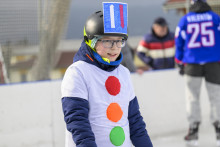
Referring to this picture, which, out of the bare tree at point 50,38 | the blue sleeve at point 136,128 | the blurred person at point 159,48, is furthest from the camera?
the blurred person at point 159,48

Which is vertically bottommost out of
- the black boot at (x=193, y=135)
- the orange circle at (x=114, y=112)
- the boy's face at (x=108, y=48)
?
the black boot at (x=193, y=135)

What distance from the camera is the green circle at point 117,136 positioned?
1621 millimetres

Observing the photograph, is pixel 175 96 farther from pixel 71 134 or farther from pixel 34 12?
pixel 71 134

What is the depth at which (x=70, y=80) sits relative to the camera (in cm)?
156

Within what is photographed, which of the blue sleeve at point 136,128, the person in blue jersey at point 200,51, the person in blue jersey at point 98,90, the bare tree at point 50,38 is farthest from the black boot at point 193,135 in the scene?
the person in blue jersey at point 98,90

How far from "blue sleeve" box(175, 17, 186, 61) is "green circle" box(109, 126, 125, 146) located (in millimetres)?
2778

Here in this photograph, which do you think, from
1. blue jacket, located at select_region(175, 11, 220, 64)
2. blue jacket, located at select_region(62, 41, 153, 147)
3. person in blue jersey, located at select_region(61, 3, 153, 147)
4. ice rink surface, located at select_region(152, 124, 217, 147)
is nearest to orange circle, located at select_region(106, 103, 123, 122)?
person in blue jersey, located at select_region(61, 3, 153, 147)

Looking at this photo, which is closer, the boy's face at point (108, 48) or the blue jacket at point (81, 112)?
the blue jacket at point (81, 112)

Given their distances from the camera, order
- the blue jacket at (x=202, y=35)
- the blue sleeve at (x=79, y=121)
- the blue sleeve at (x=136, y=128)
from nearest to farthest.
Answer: the blue sleeve at (x=79, y=121) → the blue sleeve at (x=136, y=128) → the blue jacket at (x=202, y=35)

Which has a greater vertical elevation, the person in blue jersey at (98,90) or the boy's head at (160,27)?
the boy's head at (160,27)

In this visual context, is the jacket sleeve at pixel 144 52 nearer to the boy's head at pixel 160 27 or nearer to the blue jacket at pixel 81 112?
the boy's head at pixel 160 27

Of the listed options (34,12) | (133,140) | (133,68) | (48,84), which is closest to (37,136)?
(48,84)

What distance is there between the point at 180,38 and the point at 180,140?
50.7 inches

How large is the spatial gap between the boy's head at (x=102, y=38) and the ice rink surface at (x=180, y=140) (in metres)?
2.95
